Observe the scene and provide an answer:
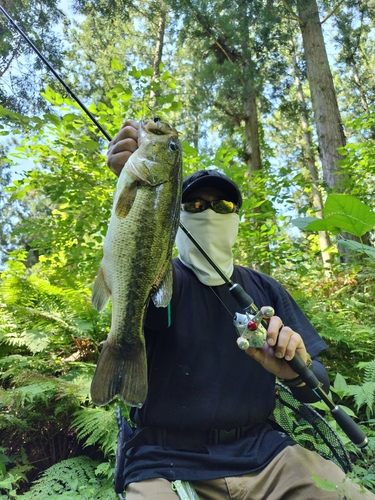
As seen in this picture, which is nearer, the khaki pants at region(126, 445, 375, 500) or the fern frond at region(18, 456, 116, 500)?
the khaki pants at region(126, 445, 375, 500)

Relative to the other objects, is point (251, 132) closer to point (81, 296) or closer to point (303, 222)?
point (81, 296)

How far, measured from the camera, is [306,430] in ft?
7.75

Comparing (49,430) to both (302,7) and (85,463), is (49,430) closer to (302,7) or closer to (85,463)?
(85,463)

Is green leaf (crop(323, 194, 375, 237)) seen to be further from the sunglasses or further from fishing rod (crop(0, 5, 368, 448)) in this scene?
fishing rod (crop(0, 5, 368, 448))

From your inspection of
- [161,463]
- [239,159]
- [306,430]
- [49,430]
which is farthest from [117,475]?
[239,159]

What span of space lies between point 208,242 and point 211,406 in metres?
0.90

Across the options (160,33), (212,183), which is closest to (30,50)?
(160,33)

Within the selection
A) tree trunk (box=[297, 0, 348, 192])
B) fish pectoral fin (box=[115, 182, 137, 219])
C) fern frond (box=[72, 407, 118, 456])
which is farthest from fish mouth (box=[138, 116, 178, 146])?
tree trunk (box=[297, 0, 348, 192])

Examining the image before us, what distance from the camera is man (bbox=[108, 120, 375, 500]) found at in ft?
5.18

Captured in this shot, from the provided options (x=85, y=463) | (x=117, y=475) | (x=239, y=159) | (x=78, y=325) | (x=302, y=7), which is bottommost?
(x=85, y=463)

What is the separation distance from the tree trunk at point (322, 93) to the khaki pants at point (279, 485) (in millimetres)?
5803

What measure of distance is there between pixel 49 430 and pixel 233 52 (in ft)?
32.6

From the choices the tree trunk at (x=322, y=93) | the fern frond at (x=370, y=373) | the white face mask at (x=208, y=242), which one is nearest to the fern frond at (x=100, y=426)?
the white face mask at (x=208, y=242)

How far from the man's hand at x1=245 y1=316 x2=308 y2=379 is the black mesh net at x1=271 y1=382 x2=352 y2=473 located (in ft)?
1.34
